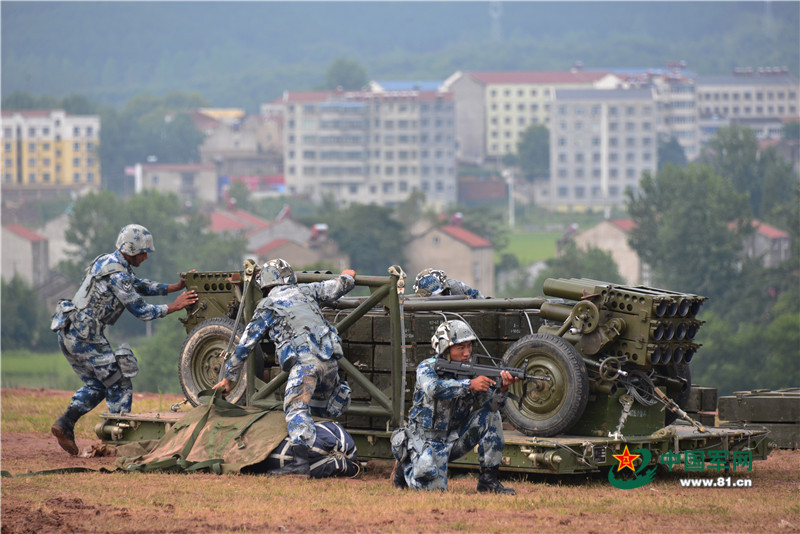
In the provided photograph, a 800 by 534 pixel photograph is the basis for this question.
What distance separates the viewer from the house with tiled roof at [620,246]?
129000mm

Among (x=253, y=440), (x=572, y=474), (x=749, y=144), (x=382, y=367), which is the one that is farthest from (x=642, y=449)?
(x=749, y=144)

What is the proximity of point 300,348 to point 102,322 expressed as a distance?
2715 mm

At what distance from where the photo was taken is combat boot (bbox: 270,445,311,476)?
Result: 11.5 m

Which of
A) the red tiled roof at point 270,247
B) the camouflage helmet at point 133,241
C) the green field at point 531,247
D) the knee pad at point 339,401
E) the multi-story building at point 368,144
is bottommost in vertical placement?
the green field at point 531,247

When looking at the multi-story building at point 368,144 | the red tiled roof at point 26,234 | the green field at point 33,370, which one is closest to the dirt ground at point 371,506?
the green field at point 33,370

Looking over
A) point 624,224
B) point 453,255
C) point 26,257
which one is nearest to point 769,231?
point 624,224

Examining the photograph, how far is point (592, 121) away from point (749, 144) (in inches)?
1619

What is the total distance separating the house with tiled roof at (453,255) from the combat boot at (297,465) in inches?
4562

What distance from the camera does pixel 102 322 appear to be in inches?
527

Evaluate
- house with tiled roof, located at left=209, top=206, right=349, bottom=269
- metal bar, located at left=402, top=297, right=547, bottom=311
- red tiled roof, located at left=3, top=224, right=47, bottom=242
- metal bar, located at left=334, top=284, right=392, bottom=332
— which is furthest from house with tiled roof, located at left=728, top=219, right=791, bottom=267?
metal bar, located at left=334, top=284, right=392, bottom=332

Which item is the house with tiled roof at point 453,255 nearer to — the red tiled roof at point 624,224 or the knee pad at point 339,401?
the red tiled roof at point 624,224

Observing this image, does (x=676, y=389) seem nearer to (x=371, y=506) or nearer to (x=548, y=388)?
(x=548, y=388)

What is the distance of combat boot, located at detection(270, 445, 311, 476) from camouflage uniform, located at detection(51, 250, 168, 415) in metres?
2.48

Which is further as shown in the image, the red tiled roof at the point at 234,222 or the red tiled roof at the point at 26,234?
the red tiled roof at the point at 234,222
